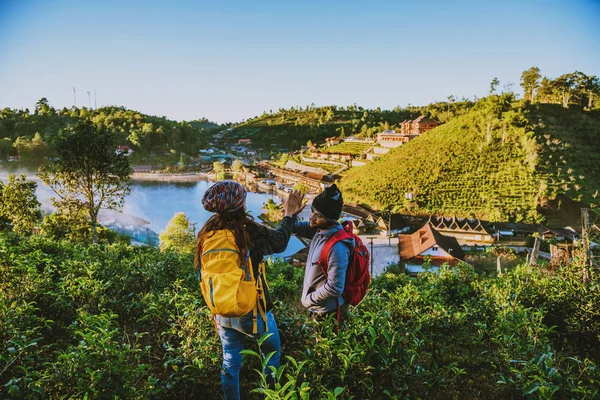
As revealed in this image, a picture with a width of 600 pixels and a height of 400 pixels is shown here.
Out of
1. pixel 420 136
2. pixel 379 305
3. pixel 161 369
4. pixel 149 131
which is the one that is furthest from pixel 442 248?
pixel 149 131

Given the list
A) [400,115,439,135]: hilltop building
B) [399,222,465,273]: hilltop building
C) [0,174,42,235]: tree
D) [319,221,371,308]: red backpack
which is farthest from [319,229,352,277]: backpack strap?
[400,115,439,135]: hilltop building

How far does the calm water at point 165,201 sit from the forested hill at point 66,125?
334 inches

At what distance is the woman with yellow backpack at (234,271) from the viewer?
1.61 meters

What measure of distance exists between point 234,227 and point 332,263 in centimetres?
55

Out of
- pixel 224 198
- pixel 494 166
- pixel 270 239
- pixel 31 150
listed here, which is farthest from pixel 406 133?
pixel 31 150

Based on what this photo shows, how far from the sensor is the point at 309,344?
182 cm

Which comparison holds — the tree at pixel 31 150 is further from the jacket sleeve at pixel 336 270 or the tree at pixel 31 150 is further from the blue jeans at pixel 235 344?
the jacket sleeve at pixel 336 270

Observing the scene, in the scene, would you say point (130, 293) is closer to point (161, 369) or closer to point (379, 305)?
point (161, 369)

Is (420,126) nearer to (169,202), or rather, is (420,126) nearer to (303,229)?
(169,202)

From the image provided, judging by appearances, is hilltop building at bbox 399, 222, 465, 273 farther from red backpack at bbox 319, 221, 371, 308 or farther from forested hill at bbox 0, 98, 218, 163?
forested hill at bbox 0, 98, 218, 163

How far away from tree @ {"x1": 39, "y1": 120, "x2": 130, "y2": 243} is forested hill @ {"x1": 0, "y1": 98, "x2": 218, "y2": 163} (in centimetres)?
4258

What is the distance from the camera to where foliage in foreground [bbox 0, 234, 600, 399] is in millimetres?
1432

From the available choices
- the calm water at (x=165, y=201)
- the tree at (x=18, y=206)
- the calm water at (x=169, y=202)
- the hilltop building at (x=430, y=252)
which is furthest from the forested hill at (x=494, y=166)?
the tree at (x=18, y=206)

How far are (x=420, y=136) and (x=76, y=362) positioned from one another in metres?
42.0
